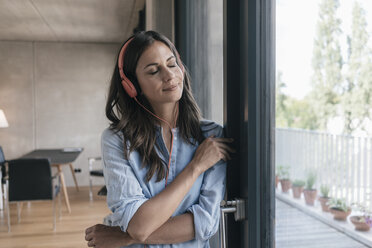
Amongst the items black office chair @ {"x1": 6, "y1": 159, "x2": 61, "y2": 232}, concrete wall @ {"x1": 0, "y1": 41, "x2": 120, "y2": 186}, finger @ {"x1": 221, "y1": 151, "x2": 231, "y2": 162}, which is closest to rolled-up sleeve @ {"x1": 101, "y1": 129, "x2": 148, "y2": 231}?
finger @ {"x1": 221, "y1": 151, "x2": 231, "y2": 162}

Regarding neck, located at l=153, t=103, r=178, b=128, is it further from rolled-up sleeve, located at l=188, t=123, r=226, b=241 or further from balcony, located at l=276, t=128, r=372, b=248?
balcony, located at l=276, t=128, r=372, b=248

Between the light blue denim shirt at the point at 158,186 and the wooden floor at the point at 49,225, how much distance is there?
3.00 m

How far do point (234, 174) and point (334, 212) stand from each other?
447 millimetres

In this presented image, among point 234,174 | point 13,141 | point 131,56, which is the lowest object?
point 13,141

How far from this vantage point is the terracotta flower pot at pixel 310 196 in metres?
0.71

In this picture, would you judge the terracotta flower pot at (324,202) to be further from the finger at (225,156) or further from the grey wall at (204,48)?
the grey wall at (204,48)

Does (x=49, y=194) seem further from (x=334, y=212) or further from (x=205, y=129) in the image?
(x=334, y=212)

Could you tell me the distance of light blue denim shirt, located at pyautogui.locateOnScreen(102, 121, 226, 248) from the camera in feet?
3.10

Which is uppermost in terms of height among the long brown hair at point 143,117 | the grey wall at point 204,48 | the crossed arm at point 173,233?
the grey wall at point 204,48

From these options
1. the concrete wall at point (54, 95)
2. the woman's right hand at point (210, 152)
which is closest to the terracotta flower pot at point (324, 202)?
the woman's right hand at point (210, 152)

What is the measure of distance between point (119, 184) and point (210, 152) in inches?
11.1

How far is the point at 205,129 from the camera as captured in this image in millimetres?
1126

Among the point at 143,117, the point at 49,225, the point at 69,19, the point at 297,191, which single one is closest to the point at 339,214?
the point at 297,191

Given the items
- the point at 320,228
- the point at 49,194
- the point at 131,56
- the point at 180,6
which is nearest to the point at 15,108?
the point at 49,194
